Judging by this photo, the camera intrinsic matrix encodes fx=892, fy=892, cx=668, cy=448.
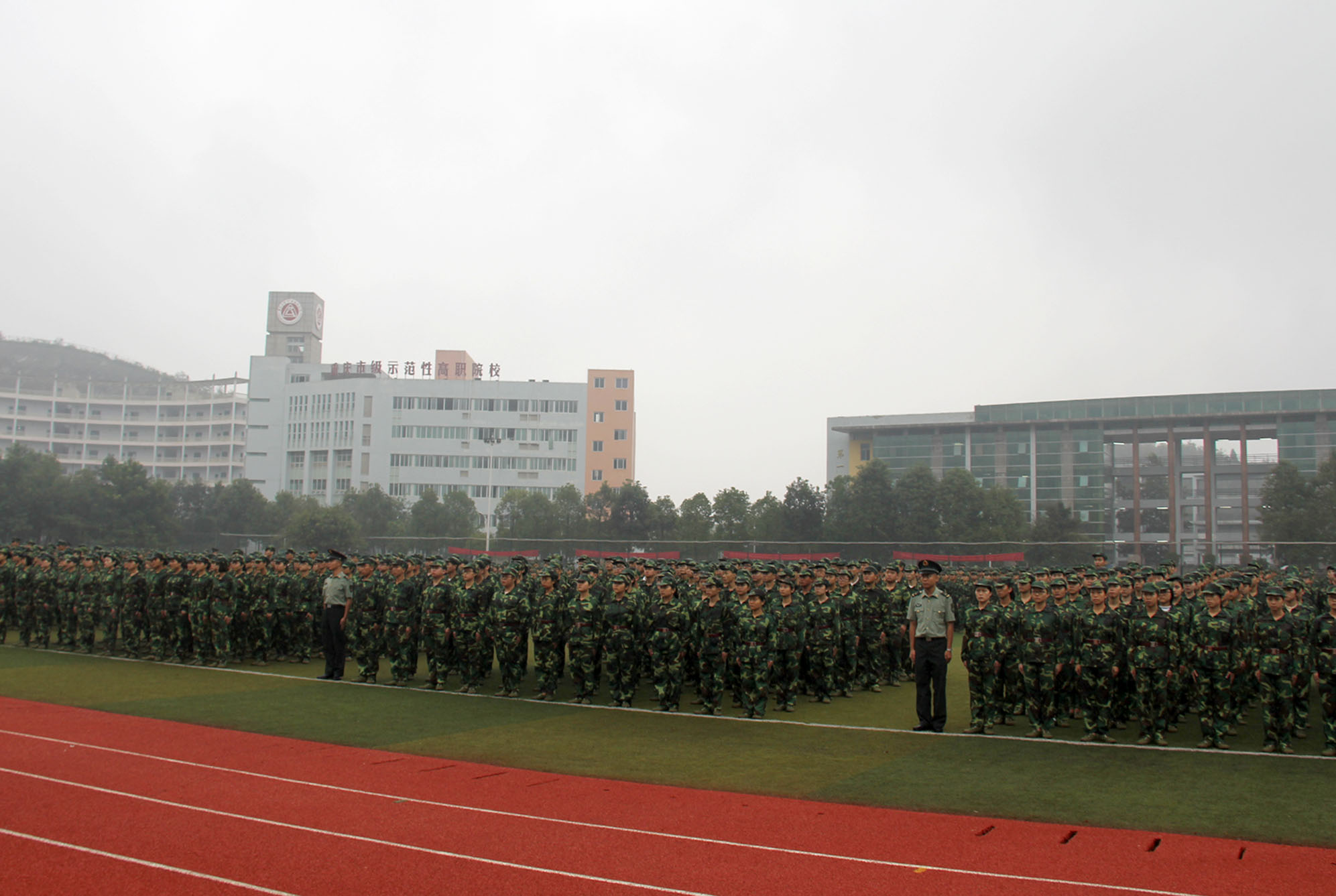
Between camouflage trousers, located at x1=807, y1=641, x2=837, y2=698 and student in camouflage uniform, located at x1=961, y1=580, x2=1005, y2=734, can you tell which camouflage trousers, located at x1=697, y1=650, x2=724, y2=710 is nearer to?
camouflage trousers, located at x1=807, y1=641, x2=837, y2=698

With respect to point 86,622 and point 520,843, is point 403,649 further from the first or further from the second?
point 86,622

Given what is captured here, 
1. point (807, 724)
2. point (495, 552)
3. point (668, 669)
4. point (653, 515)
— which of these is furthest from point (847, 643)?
point (653, 515)

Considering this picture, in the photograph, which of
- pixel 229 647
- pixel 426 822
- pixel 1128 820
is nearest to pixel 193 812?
pixel 426 822

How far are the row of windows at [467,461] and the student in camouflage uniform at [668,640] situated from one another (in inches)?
2589

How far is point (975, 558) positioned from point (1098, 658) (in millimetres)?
18660

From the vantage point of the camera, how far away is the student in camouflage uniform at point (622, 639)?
11.0 meters

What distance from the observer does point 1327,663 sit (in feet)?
26.4

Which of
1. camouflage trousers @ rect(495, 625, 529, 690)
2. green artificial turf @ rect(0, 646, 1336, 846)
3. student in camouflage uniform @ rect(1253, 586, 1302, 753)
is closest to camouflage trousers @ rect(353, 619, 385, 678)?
green artificial turf @ rect(0, 646, 1336, 846)

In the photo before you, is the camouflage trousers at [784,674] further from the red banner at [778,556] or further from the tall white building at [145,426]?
the tall white building at [145,426]

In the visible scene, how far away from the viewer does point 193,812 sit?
6426 mm

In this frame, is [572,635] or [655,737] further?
[572,635]

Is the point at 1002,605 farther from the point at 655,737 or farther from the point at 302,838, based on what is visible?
the point at 302,838

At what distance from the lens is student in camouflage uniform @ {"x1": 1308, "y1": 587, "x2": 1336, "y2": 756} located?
8047 mm

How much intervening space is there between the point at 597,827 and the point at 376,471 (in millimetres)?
73295
